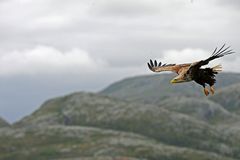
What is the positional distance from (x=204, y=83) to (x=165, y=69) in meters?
4.34

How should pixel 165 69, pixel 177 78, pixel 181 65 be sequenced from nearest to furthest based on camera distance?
pixel 177 78 < pixel 181 65 < pixel 165 69

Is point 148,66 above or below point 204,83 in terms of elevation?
above

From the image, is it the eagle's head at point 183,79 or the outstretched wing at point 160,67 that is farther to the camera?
the outstretched wing at point 160,67

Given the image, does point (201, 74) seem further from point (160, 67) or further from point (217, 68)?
point (160, 67)

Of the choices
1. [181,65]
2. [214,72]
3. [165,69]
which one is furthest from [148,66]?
[214,72]

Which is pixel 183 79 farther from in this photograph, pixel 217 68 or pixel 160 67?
pixel 160 67

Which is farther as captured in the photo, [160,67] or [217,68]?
[160,67]

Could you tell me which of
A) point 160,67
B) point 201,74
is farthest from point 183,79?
point 160,67

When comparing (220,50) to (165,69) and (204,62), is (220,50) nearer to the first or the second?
(204,62)

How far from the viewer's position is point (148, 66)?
19.5 metres

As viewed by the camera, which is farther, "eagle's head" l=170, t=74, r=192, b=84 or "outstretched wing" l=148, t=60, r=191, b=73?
"outstretched wing" l=148, t=60, r=191, b=73

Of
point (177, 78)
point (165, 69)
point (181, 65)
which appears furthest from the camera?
point (165, 69)

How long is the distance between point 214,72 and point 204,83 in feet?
1.65

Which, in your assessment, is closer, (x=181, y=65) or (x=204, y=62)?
(x=204, y=62)
